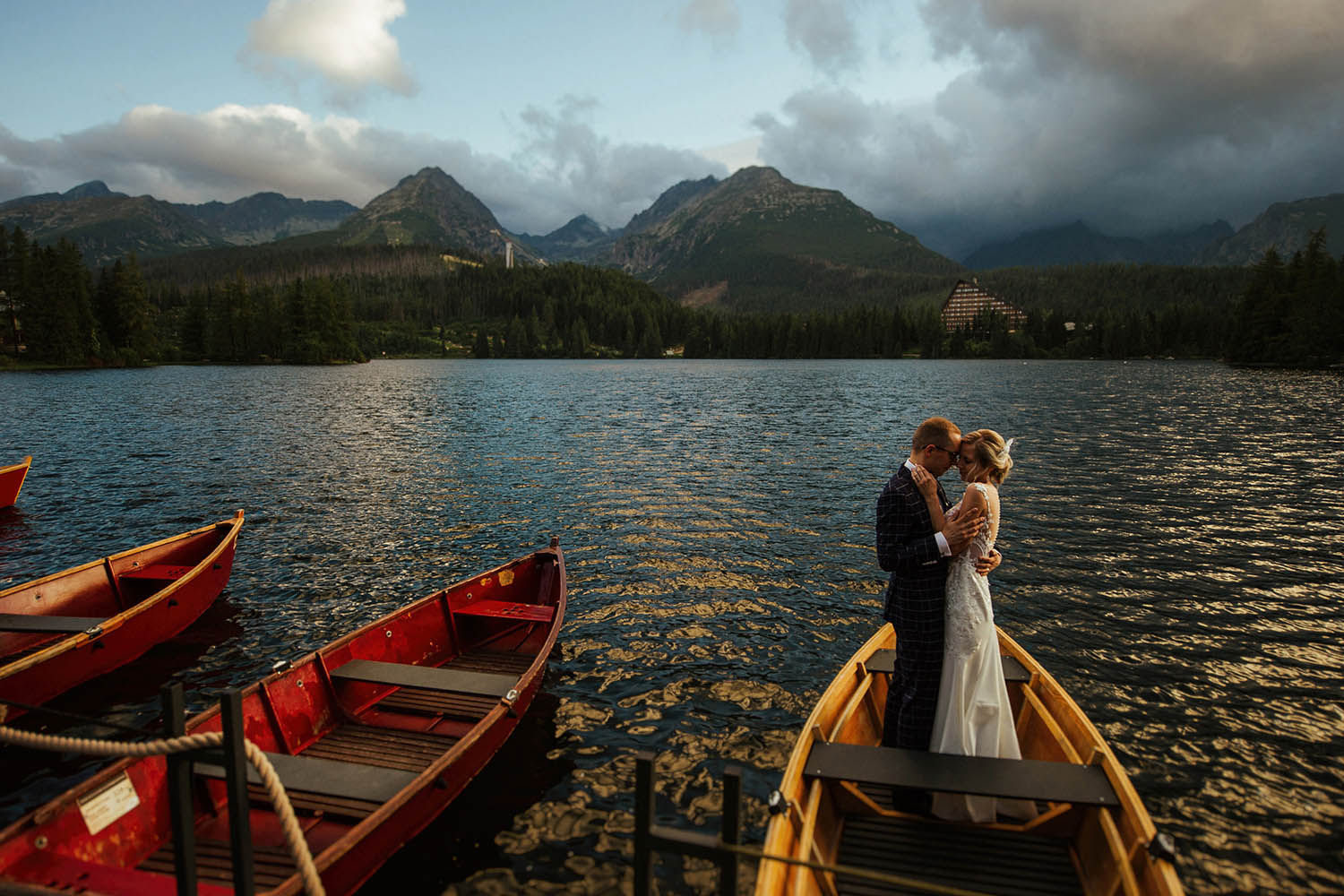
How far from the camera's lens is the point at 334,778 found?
26.7 ft

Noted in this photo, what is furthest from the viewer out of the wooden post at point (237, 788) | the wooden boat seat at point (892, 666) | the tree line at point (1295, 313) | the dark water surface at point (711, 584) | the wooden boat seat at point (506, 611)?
the tree line at point (1295, 313)

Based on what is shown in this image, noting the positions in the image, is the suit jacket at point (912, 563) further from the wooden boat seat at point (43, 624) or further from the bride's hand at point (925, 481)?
the wooden boat seat at point (43, 624)

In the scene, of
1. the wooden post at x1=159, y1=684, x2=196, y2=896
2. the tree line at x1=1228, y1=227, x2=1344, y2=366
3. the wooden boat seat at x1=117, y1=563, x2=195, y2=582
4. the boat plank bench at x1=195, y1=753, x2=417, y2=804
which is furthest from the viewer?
the tree line at x1=1228, y1=227, x2=1344, y2=366

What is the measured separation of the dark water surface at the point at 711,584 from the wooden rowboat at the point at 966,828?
7.84 feet

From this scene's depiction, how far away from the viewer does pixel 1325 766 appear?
10758 millimetres

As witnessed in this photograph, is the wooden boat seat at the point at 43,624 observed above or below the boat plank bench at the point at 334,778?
above

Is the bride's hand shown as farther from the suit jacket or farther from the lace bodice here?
the lace bodice

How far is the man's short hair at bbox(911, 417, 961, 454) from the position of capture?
7.21 meters

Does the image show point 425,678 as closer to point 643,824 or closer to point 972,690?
point 643,824

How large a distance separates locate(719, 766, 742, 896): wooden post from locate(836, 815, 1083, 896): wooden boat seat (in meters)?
3.60

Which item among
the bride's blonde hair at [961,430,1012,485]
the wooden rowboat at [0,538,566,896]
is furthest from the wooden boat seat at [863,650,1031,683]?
the wooden rowboat at [0,538,566,896]

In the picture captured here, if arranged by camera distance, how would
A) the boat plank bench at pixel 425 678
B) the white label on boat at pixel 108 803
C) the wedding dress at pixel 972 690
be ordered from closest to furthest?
the white label on boat at pixel 108 803, the wedding dress at pixel 972 690, the boat plank bench at pixel 425 678

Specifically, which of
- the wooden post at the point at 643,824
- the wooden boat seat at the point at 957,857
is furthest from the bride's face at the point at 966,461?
the wooden post at the point at 643,824

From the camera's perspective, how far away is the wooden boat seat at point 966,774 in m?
6.81
